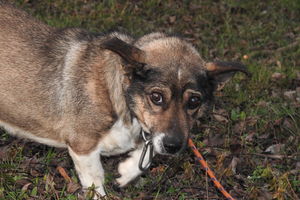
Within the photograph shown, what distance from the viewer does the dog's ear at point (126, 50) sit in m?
3.92

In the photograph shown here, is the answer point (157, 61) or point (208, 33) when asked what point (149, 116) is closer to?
point (157, 61)

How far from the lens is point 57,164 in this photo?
5.21m

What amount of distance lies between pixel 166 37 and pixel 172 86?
85 centimetres

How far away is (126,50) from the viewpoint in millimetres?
4074

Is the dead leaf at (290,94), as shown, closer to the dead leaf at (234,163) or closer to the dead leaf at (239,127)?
the dead leaf at (239,127)

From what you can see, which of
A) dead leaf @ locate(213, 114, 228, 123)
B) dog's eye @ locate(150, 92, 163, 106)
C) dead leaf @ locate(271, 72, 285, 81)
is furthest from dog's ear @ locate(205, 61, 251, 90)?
dead leaf @ locate(271, 72, 285, 81)

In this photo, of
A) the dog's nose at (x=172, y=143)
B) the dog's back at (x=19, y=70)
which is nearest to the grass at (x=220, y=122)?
the dog's back at (x=19, y=70)

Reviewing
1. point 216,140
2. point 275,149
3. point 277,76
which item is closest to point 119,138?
point 216,140

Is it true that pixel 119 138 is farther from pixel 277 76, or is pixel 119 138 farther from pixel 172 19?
pixel 172 19

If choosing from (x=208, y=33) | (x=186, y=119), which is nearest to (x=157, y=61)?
(x=186, y=119)

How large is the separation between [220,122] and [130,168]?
5.50 feet

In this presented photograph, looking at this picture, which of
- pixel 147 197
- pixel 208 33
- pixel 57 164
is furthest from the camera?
pixel 208 33

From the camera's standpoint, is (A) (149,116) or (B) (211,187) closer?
(A) (149,116)

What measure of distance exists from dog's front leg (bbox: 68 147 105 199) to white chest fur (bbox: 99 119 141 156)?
0.43 feet
